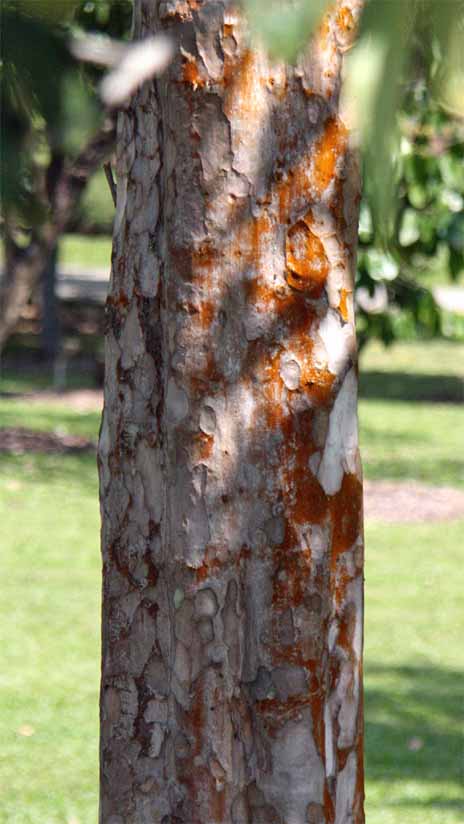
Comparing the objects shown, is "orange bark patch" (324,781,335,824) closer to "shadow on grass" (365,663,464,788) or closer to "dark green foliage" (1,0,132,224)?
"dark green foliage" (1,0,132,224)

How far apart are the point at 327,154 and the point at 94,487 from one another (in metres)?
9.90

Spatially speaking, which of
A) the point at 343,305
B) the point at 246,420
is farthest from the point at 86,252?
the point at 246,420

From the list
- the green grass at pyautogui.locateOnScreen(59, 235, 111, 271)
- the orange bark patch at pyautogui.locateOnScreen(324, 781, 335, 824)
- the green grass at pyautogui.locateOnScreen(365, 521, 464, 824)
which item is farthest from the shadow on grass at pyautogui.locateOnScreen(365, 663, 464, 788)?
the green grass at pyautogui.locateOnScreen(59, 235, 111, 271)

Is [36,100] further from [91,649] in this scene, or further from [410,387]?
[410,387]

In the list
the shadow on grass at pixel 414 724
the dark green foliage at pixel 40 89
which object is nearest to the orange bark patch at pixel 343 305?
the dark green foliage at pixel 40 89

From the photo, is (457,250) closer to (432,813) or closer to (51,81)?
(432,813)

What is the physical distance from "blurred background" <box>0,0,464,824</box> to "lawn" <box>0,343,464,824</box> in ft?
0.05

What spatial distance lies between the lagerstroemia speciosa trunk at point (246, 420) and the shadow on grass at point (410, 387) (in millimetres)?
16669

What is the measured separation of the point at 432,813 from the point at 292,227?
12.4 ft

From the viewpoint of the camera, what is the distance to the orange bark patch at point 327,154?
95.3 inches

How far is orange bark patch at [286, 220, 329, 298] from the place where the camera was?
244 centimetres

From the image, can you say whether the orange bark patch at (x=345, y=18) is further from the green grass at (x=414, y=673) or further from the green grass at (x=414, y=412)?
the green grass at (x=414, y=412)

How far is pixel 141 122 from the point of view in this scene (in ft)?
8.36

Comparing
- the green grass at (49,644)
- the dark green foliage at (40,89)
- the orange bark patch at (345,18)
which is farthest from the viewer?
the green grass at (49,644)
